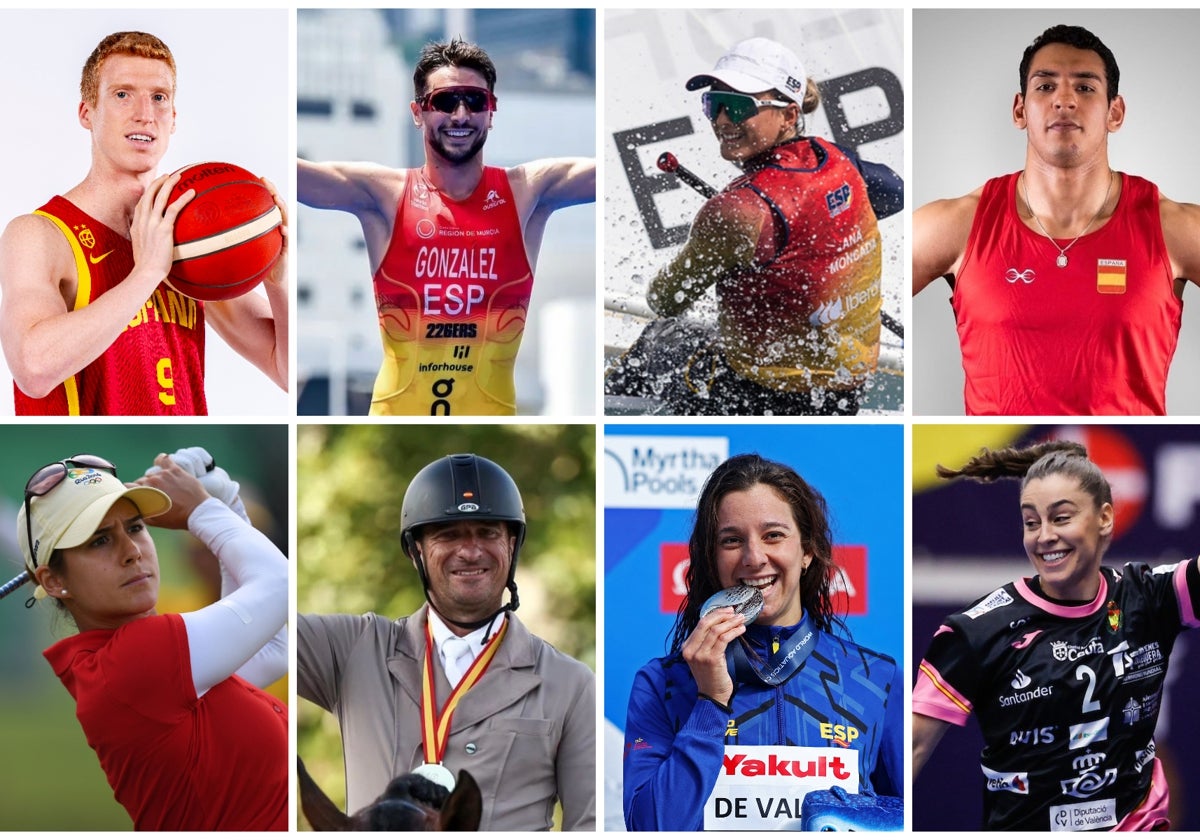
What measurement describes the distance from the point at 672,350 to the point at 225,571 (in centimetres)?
159

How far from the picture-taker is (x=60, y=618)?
15.4ft

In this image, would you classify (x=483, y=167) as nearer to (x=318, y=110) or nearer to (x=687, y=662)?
(x=318, y=110)

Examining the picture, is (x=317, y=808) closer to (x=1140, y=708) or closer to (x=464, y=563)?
(x=464, y=563)

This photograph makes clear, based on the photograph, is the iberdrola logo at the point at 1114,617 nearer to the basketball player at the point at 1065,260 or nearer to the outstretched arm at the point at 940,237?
the basketball player at the point at 1065,260

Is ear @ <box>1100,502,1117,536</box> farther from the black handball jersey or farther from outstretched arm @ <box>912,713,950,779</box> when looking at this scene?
outstretched arm @ <box>912,713,950,779</box>

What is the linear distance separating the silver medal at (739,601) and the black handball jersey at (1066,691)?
58 centimetres

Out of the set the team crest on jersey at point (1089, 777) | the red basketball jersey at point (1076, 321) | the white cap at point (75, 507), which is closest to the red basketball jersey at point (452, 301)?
the white cap at point (75, 507)

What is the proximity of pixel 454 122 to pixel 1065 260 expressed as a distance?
200 centimetres

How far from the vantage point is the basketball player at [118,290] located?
4535 millimetres

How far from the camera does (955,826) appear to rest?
4789 millimetres

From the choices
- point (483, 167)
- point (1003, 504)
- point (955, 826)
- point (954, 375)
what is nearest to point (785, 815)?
point (955, 826)

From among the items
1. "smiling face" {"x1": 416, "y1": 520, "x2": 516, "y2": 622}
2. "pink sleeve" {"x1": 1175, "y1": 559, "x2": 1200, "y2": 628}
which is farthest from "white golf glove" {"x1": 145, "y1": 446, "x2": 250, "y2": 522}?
"pink sleeve" {"x1": 1175, "y1": 559, "x2": 1200, "y2": 628}

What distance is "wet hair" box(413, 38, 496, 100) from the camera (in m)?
4.75

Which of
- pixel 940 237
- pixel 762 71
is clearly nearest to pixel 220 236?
pixel 762 71
